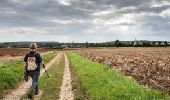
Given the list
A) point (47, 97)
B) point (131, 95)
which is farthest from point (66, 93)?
point (131, 95)

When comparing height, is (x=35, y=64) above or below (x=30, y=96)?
above

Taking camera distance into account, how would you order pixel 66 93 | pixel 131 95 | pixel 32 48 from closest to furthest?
pixel 131 95, pixel 32 48, pixel 66 93

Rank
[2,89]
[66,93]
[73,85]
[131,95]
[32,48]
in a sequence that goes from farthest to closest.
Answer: [73,85], [2,89], [66,93], [32,48], [131,95]

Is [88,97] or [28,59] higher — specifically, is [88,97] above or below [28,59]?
below

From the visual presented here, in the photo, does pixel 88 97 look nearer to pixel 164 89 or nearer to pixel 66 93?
pixel 66 93

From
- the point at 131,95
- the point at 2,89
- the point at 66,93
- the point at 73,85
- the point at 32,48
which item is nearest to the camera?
the point at 131,95

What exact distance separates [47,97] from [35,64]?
5.59 ft

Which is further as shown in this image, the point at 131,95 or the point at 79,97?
the point at 79,97

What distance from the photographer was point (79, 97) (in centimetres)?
1599

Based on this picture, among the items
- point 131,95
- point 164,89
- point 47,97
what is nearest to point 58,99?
point 47,97

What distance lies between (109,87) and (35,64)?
140 inches

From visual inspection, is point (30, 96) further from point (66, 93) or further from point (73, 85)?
point (73, 85)

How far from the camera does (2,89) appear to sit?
60.9 feet

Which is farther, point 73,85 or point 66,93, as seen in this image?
point 73,85
